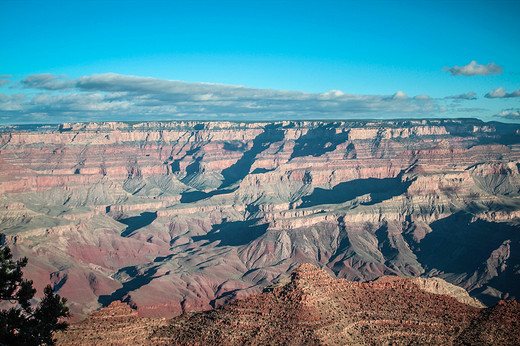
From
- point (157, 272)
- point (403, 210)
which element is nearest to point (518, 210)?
point (403, 210)

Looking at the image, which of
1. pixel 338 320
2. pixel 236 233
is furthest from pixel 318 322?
pixel 236 233

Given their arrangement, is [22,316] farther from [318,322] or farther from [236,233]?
[236,233]

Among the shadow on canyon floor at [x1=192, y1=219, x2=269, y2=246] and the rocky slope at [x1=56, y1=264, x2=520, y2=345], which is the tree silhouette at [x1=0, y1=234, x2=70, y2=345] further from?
the shadow on canyon floor at [x1=192, y1=219, x2=269, y2=246]

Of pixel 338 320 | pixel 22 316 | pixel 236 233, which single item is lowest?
pixel 236 233

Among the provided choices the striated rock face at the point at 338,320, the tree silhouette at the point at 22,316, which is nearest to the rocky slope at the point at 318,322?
the striated rock face at the point at 338,320

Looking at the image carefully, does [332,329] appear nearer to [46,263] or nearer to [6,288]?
[6,288]

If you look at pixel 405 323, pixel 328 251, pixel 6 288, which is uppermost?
pixel 6 288

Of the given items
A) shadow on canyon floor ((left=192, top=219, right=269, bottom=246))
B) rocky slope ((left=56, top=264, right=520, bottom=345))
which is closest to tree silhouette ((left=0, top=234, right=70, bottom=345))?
rocky slope ((left=56, top=264, right=520, bottom=345))
